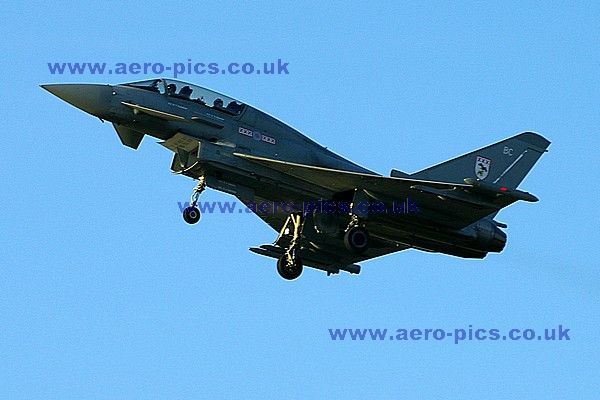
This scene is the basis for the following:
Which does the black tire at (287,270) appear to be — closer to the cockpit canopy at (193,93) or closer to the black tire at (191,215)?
the black tire at (191,215)

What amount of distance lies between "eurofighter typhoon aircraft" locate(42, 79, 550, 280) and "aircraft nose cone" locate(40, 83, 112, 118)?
0.02 metres

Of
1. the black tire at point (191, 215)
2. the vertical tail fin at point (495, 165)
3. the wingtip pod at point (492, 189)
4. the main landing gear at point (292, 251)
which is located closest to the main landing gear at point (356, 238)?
the vertical tail fin at point (495, 165)

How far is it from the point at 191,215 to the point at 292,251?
4.39 meters

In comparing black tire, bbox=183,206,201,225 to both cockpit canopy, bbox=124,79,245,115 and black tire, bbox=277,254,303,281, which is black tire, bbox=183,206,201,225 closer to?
cockpit canopy, bbox=124,79,245,115

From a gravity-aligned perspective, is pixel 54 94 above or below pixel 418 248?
above

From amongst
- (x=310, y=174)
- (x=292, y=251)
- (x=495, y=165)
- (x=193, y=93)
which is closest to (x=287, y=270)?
(x=292, y=251)

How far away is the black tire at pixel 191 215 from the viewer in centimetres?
3006

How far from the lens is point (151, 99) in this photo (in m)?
30.2

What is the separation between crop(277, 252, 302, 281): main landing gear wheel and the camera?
111ft

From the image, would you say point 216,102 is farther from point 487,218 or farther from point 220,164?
point 487,218

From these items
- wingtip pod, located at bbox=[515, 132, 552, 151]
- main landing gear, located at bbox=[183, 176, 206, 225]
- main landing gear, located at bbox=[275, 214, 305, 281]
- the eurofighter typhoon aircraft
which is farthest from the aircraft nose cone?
wingtip pod, located at bbox=[515, 132, 552, 151]

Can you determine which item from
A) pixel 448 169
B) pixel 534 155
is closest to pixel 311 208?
pixel 448 169

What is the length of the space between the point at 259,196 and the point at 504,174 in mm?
6605

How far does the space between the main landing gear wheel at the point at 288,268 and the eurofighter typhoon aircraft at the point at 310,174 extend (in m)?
0.25
